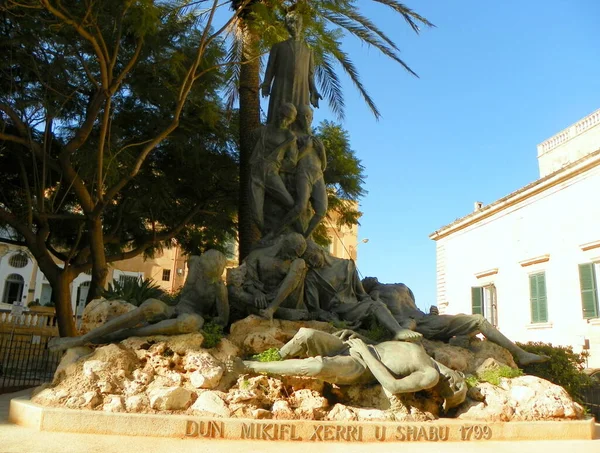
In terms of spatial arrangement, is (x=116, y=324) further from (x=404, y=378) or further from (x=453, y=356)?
(x=453, y=356)

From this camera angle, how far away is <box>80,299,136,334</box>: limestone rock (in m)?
7.15

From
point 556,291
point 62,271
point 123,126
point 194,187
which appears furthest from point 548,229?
point 62,271

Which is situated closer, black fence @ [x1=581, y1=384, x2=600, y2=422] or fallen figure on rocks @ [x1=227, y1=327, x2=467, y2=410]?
fallen figure on rocks @ [x1=227, y1=327, x2=467, y2=410]

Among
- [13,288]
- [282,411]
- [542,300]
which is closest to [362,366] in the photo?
[282,411]

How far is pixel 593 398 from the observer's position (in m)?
8.39

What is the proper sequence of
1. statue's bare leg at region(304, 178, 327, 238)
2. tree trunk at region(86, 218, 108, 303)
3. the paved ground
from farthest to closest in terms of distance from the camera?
tree trunk at region(86, 218, 108, 303) < statue's bare leg at region(304, 178, 327, 238) < the paved ground

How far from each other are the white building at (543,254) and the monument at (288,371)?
12.8 meters

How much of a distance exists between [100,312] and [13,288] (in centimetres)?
3905

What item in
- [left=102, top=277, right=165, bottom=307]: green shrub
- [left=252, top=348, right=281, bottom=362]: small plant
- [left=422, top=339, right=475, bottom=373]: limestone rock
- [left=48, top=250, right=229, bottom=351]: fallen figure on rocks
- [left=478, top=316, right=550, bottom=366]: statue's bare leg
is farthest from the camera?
[left=102, top=277, right=165, bottom=307]: green shrub

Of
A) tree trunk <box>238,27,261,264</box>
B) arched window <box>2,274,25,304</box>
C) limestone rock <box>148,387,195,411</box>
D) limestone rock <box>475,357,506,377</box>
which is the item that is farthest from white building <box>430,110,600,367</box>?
arched window <box>2,274,25,304</box>

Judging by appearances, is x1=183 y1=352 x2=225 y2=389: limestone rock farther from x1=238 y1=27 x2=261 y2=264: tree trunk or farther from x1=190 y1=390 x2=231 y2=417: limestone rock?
x1=238 y1=27 x2=261 y2=264: tree trunk

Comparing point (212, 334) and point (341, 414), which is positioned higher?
point (212, 334)

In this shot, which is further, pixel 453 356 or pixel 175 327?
pixel 453 356

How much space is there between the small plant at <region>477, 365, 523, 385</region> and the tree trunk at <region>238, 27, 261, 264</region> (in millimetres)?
7234
